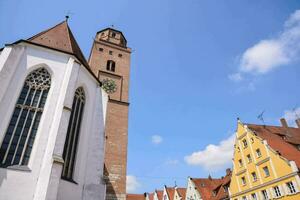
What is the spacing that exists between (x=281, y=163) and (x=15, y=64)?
66.1 ft

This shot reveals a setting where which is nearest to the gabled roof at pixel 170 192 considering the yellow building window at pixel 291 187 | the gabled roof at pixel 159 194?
the gabled roof at pixel 159 194

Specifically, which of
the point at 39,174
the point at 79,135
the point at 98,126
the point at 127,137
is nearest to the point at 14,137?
the point at 39,174

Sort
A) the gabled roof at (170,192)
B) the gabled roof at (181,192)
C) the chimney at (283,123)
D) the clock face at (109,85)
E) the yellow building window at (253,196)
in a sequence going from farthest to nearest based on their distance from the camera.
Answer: the gabled roof at (170,192) → the gabled roof at (181,192) → the chimney at (283,123) → the clock face at (109,85) → the yellow building window at (253,196)

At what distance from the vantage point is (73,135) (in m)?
12.8

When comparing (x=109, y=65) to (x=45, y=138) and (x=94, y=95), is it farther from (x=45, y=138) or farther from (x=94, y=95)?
(x=45, y=138)

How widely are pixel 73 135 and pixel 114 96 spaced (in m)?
9.65

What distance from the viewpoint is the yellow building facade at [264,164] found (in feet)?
58.7

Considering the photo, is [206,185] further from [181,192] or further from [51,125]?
[51,125]

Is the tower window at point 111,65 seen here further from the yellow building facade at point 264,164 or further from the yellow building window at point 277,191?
the yellow building window at point 277,191

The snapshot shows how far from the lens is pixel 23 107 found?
37.7ft

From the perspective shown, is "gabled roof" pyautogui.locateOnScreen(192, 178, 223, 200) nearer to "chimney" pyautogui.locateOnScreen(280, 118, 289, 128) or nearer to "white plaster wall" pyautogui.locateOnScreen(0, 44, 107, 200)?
"chimney" pyautogui.locateOnScreen(280, 118, 289, 128)

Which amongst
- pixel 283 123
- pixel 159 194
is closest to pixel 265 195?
pixel 283 123

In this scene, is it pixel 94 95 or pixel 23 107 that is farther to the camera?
pixel 94 95

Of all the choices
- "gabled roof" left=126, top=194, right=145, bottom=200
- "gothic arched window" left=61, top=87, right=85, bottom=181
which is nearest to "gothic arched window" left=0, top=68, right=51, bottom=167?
"gothic arched window" left=61, top=87, right=85, bottom=181
